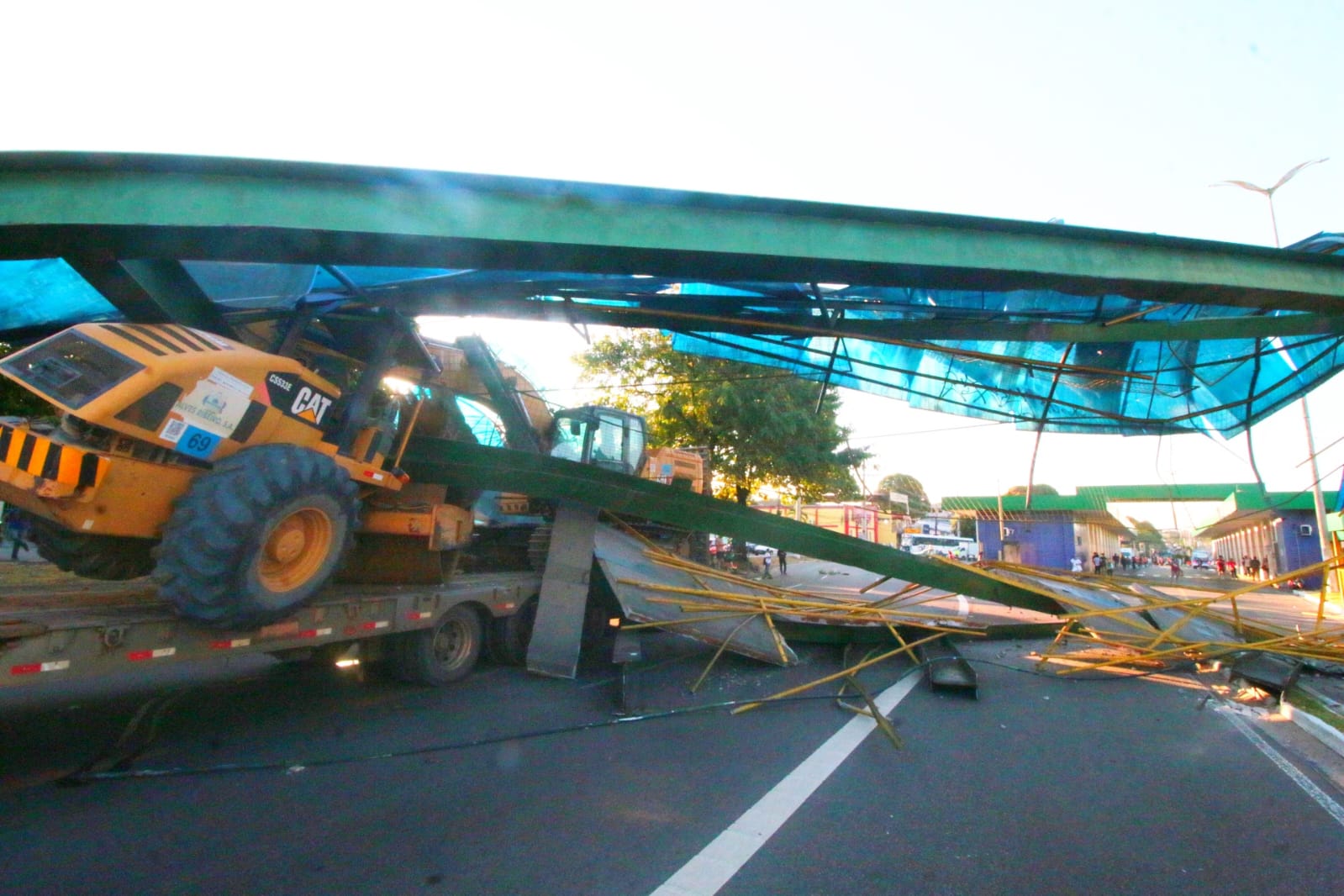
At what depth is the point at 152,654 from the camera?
4973 millimetres

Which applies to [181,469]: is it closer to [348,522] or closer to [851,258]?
[348,522]

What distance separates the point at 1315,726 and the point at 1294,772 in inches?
61.6

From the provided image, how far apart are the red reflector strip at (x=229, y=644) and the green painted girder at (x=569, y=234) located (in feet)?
9.56

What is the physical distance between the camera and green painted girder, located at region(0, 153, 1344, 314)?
540cm

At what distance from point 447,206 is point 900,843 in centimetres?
524

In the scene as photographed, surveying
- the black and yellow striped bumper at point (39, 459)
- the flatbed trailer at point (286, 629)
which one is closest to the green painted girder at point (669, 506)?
the flatbed trailer at point (286, 629)

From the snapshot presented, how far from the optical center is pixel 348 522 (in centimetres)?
637

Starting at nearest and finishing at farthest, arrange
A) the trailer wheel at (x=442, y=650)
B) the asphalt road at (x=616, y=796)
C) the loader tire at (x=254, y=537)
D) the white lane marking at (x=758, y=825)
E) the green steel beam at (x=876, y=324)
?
the white lane marking at (x=758, y=825) → the asphalt road at (x=616, y=796) → the loader tire at (x=254, y=537) → the green steel beam at (x=876, y=324) → the trailer wheel at (x=442, y=650)

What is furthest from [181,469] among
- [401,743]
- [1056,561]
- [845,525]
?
[1056,561]

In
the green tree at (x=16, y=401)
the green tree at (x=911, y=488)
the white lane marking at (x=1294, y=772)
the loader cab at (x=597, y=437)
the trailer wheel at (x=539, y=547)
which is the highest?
the green tree at (x=911, y=488)

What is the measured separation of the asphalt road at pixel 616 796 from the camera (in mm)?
3871

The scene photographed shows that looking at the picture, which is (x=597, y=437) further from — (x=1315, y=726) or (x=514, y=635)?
(x=1315, y=726)

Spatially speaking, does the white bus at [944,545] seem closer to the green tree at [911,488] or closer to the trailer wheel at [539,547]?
the green tree at [911,488]

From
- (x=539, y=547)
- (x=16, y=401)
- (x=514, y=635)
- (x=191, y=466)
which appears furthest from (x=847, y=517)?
(x=191, y=466)
